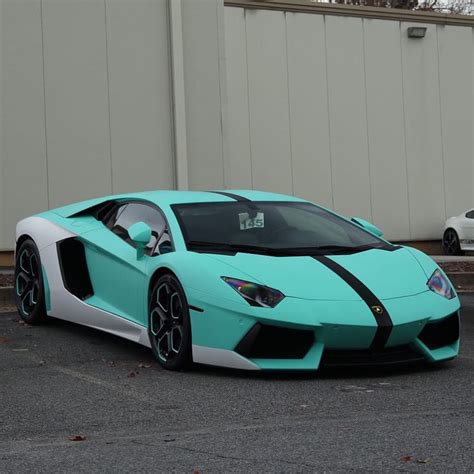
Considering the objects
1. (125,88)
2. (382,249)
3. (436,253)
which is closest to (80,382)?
(382,249)

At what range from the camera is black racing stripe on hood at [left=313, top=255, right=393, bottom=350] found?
21.9 feet

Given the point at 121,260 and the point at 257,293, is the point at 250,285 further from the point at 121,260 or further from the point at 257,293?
the point at 121,260

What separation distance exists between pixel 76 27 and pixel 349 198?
6.73 metres

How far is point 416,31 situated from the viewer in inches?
853

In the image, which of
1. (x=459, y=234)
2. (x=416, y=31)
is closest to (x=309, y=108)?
(x=416, y=31)

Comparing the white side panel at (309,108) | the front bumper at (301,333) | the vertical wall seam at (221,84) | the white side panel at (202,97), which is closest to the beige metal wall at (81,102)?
the white side panel at (202,97)

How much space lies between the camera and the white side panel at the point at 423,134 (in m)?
21.8

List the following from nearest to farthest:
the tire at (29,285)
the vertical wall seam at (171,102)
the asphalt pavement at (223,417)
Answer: the asphalt pavement at (223,417)
the tire at (29,285)
the vertical wall seam at (171,102)

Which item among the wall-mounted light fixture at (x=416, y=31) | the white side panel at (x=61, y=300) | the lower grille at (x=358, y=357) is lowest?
the lower grille at (x=358, y=357)

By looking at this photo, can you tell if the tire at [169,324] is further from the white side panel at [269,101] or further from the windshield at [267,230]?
the white side panel at [269,101]

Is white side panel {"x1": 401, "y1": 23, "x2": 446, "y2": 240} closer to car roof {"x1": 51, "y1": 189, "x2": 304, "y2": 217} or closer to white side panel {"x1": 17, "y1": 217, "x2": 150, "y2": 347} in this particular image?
white side panel {"x1": 17, "y1": 217, "x2": 150, "y2": 347}

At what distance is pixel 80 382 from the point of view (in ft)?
22.1

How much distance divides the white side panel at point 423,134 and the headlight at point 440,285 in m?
14.5

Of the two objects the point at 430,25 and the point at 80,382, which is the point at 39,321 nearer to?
the point at 80,382
